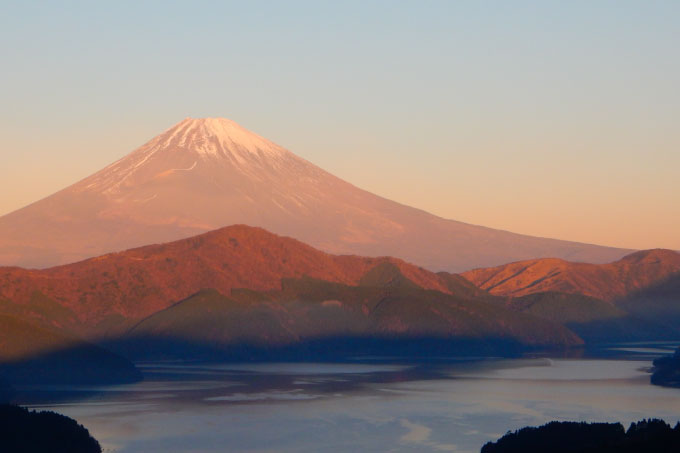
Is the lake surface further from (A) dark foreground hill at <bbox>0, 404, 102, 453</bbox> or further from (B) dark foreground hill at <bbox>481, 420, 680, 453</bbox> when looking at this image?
(B) dark foreground hill at <bbox>481, 420, 680, 453</bbox>

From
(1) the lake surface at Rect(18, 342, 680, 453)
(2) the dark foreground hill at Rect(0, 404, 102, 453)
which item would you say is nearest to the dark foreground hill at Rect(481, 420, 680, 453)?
(1) the lake surface at Rect(18, 342, 680, 453)

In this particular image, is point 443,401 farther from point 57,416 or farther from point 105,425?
point 57,416

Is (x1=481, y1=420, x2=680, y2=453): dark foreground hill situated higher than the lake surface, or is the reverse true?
the lake surface

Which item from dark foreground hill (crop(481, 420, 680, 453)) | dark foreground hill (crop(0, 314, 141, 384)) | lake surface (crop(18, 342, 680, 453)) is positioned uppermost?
dark foreground hill (crop(0, 314, 141, 384))

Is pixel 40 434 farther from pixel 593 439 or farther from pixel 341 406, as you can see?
pixel 341 406

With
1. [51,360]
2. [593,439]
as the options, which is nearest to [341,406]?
[51,360]

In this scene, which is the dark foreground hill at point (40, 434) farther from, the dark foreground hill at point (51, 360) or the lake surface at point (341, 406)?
the dark foreground hill at point (51, 360)

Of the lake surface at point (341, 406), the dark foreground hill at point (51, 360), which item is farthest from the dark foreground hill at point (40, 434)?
the dark foreground hill at point (51, 360)
